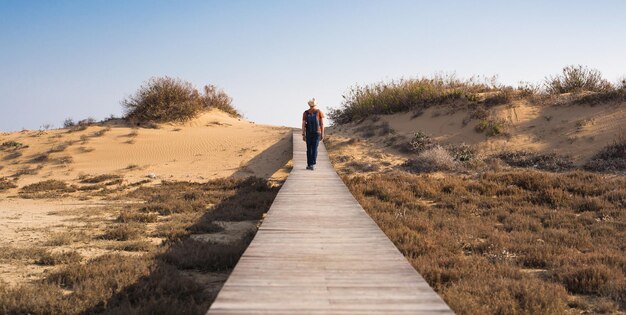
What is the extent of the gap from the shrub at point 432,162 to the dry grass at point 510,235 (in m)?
2.45

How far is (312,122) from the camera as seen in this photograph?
1375 centimetres

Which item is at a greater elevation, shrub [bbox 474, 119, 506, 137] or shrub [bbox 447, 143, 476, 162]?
shrub [bbox 474, 119, 506, 137]

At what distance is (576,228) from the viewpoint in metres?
9.46

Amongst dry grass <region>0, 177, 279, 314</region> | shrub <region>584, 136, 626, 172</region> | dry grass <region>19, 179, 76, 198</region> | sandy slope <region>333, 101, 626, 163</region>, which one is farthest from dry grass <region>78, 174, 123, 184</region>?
shrub <region>584, 136, 626, 172</region>

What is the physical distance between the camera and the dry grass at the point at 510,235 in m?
5.92

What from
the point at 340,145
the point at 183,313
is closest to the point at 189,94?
the point at 340,145

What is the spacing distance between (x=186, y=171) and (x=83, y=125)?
37.8 ft

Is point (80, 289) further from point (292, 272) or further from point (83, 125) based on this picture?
point (83, 125)

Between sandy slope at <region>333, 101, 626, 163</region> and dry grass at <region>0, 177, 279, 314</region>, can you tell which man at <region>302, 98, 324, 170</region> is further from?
sandy slope at <region>333, 101, 626, 163</region>

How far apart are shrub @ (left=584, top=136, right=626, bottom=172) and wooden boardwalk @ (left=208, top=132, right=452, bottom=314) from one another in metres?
12.2

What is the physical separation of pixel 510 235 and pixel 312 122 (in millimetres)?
6367

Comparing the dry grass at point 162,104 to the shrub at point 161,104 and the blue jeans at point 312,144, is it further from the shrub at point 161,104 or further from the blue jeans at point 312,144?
the blue jeans at point 312,144

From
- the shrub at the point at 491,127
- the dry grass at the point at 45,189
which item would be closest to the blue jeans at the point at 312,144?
the dry grass at the point at 45,189

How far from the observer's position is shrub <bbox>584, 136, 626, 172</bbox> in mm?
16453
